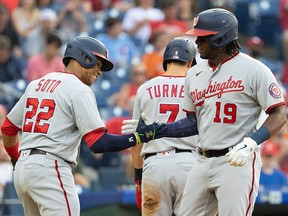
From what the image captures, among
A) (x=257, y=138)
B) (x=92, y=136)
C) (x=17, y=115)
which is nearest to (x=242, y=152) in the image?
(x=257, y=138)

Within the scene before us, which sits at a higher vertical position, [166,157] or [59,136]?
[59,136]

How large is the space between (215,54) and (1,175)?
4296 mm

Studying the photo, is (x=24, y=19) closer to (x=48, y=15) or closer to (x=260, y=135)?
(x=48, y=15)

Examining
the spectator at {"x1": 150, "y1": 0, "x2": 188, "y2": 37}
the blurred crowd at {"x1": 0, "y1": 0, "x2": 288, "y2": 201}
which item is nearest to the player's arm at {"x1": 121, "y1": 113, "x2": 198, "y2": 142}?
the blurred crowd at {"x1": 0, "y1": 0, "x2": 288, "y2": 201}

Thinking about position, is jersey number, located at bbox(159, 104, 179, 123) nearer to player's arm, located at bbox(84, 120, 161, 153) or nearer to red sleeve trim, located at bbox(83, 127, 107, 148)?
player's arm, located at bbox(84, 120, 161, 153)

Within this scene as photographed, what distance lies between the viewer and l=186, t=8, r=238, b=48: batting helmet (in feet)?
22.6

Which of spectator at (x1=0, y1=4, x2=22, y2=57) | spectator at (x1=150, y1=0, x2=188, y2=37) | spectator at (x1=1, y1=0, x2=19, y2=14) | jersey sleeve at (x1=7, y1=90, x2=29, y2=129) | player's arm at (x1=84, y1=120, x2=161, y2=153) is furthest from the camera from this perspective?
spectator at (x1=150, y1=0, x2=188, y2=37)

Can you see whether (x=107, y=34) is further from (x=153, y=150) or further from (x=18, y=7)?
(x=153, y=150)

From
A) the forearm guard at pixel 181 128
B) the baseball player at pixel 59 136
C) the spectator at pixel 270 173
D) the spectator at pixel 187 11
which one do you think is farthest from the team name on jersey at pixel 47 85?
the spectator at pixel 187 11

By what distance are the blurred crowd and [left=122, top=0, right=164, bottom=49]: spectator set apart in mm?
16

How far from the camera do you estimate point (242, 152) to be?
20.9 ft

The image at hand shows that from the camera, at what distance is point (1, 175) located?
34.5 ft

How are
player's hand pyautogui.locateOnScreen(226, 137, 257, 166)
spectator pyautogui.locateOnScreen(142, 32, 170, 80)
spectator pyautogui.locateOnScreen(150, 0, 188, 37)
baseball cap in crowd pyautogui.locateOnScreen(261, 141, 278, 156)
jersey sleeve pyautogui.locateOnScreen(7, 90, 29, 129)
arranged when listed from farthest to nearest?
spectator pyautogui.locateOnScreen(150, 0, 188, 37)
spectator pyautogui.locateOnScreen(142, 32, 170, 80)
baseball cap in crowd pyautogui.locateOnScreen(261, 141, 278, 156)
jersey sleeve pyautogui.locateOnScreen(7, 90, 29, 129)
player's hand pyautogui.locateOnScreen(226, 137, 257, 166)

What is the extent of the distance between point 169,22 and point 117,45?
1.15 m
